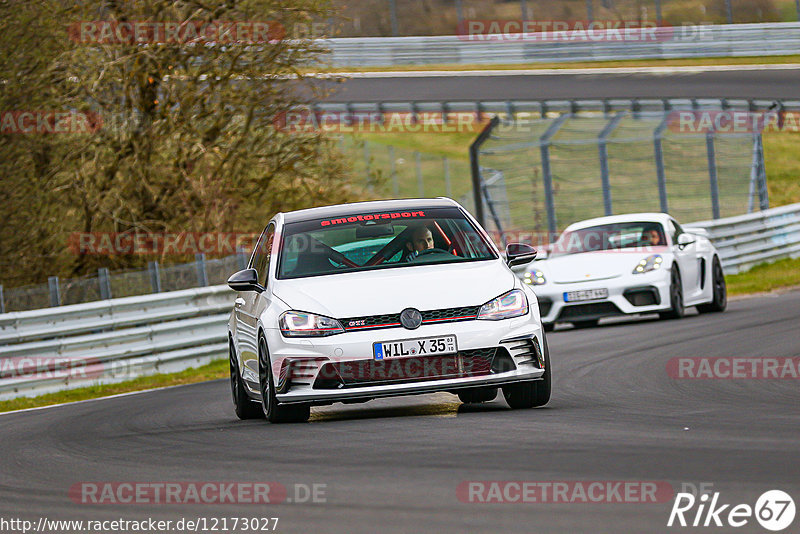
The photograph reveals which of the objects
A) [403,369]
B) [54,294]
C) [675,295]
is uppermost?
[403,369]

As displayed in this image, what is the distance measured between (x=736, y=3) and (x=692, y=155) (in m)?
17.4

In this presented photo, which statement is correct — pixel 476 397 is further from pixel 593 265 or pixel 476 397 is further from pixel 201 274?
pixel 201 274

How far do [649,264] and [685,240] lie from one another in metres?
0.73

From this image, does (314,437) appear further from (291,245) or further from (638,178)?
(638,178)

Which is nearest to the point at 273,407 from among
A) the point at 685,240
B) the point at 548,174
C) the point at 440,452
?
the point at 440,452

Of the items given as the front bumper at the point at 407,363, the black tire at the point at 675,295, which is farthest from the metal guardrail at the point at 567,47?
the front bumper at the point at 407,363

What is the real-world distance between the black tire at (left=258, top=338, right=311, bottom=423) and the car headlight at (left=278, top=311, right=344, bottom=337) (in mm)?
267

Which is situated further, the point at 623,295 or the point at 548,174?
the point at 548,174

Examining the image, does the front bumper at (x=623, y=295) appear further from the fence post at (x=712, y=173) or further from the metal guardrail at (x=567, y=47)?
the metal guardrail at (x=567, y=47)

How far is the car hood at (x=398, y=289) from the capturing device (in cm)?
877

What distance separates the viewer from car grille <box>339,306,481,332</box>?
8.70 m

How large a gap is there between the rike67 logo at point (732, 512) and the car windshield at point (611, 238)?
41.5ft

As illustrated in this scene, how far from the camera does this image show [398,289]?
887 cm

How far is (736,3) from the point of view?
4141 cm
